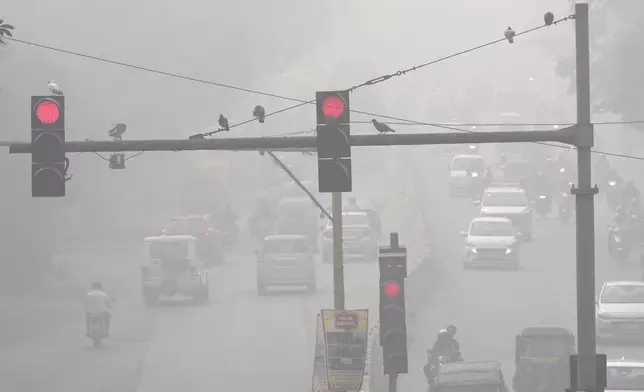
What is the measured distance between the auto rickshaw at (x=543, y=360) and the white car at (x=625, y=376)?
2.90 meters

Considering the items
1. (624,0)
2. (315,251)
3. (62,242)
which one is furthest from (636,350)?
(624,0)

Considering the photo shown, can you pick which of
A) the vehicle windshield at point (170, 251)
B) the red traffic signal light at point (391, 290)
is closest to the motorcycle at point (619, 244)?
the vehicle windshield at point (170, 251)

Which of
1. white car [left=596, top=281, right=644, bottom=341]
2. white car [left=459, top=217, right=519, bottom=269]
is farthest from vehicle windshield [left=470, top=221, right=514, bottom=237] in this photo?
white car [left=596, top=281, right=644, bottom=341]

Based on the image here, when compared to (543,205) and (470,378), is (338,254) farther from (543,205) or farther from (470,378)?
(543,205)

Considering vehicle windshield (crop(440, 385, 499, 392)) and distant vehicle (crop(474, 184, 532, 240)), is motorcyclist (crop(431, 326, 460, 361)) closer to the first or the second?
vehicle windshield (crop(440, 385, 499, 392))

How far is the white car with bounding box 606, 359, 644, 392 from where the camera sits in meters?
20.9

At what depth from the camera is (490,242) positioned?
1566 inches

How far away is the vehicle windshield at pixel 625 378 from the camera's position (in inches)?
822

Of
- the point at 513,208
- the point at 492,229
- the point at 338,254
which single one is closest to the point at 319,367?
the point at 338,254

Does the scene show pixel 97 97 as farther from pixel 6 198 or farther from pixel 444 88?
pixel 444 88

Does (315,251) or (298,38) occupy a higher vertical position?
(298,38)

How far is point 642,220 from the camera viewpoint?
138ft

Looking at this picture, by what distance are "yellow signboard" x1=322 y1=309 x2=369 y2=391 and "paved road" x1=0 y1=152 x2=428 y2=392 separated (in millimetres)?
9892

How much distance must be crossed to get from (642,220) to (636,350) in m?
13.1
